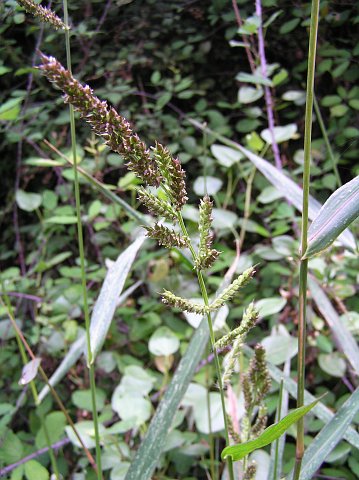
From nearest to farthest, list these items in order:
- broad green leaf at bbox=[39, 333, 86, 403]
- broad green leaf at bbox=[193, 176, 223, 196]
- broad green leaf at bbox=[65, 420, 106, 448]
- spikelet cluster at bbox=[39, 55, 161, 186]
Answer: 1. spikelet cluster at bbox=[39, 55, 161, 186]
2. broad green leaf at bbox=[39, 333, 86, 403]
3. broad green leaf at bbox=[65, 420, 106, 448]
4. broad green leaf at bbox=[193, 176, 223, 196]

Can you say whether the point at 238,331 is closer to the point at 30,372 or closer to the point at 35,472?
the point at 30,372

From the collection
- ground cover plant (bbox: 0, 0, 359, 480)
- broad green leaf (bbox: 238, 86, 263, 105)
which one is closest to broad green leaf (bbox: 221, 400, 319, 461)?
ground cover plant (bbox: 0, 0, 359, 480)

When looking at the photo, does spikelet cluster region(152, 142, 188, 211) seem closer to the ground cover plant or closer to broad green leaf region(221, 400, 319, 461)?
the ground cover plant

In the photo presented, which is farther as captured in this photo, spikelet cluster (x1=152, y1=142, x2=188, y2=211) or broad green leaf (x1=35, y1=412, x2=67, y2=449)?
broad green leaf (x1=35, y1=412, x2=67, y2=449)

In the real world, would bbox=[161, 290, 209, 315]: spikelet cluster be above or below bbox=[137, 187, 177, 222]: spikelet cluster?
below

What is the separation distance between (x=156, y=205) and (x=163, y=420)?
11.8 inches

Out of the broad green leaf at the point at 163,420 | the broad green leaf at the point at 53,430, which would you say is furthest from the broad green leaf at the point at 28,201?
the broad green leaf at the point at 163,420

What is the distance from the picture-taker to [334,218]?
0.33 metres

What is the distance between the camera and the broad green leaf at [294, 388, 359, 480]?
43 cm

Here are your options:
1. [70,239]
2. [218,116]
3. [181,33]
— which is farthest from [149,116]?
[70,239]

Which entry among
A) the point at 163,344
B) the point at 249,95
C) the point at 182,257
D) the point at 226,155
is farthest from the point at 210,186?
the point at 182,257

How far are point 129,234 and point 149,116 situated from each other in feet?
1.31

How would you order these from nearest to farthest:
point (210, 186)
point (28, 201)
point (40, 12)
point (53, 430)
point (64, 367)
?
point (40, 12) → point (64, 367) → point (53, 430) → point (210, 186) → point (28, 201)

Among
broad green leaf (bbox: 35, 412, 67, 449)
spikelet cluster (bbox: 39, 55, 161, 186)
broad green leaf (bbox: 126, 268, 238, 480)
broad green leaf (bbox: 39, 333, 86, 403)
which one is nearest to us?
spikelet cluster (bbox: 39, 55, 161, 186)
